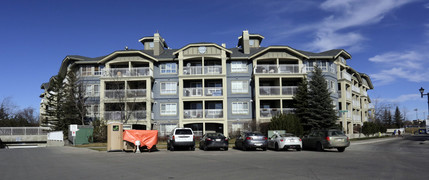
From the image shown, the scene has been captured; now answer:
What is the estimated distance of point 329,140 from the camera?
2192 centimetres

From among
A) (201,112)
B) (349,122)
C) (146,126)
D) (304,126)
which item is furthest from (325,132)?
(349,122)

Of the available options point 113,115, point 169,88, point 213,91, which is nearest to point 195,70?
point 213,91

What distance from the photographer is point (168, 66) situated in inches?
1641

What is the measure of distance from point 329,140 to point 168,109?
22.9 m

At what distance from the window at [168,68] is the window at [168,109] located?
398cm

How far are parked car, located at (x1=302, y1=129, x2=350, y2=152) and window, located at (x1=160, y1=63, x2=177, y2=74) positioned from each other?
71.9 feet

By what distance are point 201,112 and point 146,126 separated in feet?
21.2

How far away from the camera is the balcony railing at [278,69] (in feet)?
130

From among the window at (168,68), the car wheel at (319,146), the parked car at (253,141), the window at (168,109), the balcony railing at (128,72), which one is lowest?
the car wheel at (319,146)

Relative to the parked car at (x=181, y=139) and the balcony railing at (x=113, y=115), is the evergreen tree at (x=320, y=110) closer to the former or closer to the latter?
the parked car at (x=181, y=139)

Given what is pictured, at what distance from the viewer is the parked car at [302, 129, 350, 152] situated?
2189 centimetres

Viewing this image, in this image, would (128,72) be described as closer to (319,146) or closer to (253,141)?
(253,141)

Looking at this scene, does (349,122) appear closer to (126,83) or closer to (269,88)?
(269,88)

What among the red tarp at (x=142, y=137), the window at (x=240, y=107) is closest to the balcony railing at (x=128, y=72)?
the window at (x=240, y=107)
